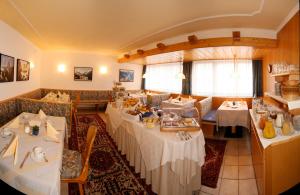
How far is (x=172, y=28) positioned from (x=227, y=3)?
1.33m

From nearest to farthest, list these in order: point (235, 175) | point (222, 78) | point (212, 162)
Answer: point (235, 175)
point (212, 162)
point (222, 78)

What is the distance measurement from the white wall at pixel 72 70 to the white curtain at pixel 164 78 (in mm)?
1576

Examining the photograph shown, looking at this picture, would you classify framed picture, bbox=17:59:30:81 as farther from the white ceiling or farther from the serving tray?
the serving tray

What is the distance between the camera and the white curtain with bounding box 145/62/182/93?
24.8 ft

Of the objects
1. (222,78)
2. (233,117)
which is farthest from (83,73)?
(233,117)

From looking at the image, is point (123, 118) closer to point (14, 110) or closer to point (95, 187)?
point (95, 187)

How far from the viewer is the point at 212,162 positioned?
3.12m

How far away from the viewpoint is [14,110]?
4.06 metres

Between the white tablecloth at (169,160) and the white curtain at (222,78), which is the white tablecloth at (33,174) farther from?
the white curtain at (222,78)

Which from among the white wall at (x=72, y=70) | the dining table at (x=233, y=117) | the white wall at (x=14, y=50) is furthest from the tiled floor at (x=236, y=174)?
the white wall at (x=72, y=70)

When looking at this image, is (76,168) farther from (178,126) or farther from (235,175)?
(235,175)

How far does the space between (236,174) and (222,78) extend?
4.04 meters

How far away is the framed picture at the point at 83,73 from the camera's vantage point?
25.7 feet

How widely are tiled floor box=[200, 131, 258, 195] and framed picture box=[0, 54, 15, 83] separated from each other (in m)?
4.34
